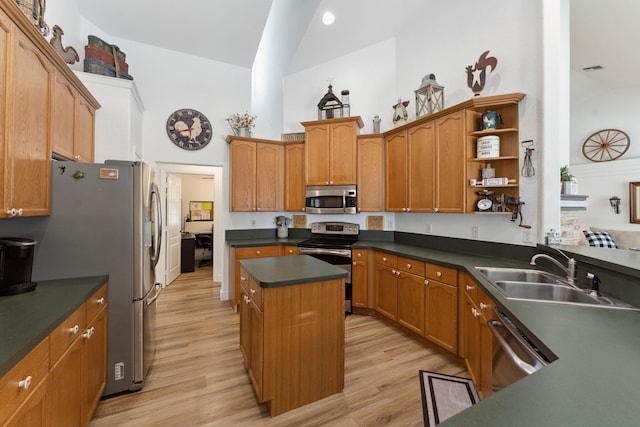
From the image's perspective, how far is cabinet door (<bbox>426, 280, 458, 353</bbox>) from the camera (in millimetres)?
2354

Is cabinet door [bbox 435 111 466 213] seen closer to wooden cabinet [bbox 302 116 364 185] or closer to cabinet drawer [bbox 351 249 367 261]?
cabinet drawer [bbox 351 249 367 261]

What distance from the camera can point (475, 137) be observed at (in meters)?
2.62

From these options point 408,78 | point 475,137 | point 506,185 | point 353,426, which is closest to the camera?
point 353,426

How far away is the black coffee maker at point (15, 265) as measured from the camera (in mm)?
1442

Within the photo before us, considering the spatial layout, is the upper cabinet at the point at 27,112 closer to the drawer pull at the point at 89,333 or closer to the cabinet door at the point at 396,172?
the drawer pull at the point at 89,333

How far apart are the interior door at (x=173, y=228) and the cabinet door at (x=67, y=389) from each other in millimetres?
3470

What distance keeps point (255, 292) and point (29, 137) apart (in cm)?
162

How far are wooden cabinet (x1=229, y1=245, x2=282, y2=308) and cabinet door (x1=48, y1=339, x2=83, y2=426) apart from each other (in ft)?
6.95

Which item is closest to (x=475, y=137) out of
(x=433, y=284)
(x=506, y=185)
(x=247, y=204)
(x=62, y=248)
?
(x=506, y=185)

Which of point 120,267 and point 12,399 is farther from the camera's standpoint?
point 120,267

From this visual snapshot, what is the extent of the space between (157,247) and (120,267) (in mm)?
389

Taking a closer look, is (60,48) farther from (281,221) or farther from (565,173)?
(565,173)

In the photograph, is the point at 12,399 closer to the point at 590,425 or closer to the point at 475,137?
the point at 590,425

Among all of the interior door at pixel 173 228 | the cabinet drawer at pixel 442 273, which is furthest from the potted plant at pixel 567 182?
the interior door at pixel 173 228
